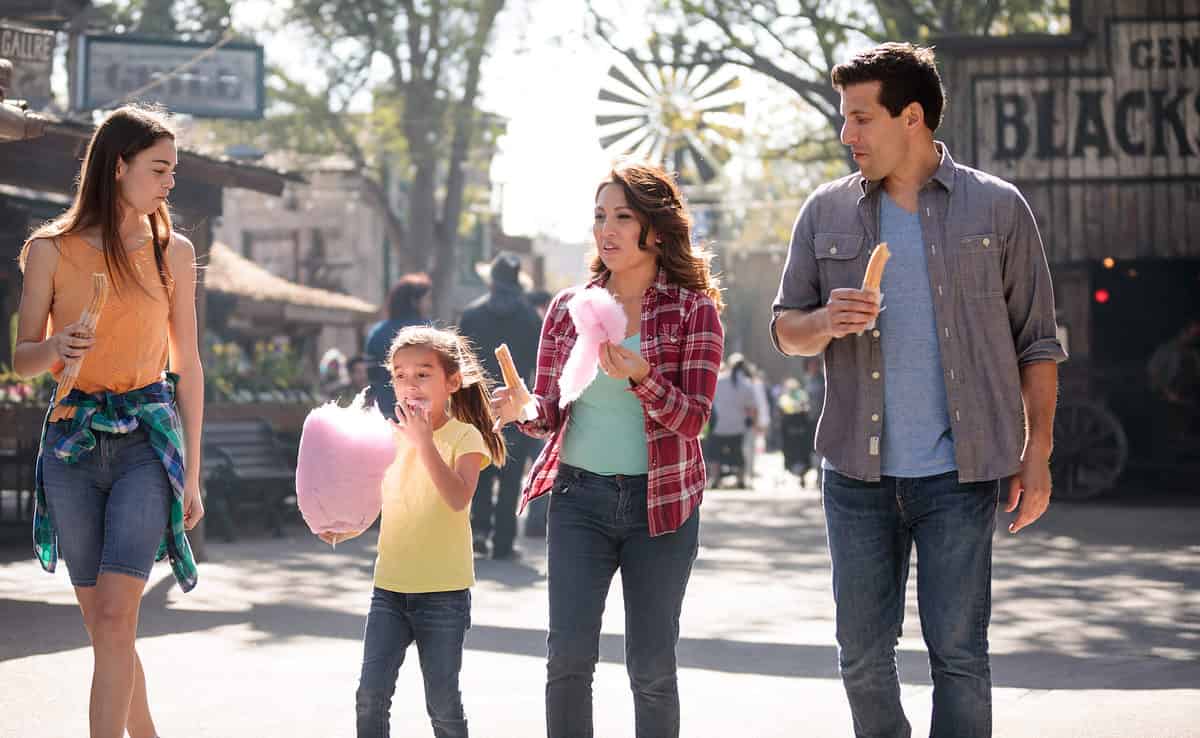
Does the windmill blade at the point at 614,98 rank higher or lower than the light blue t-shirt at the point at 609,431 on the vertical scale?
higher

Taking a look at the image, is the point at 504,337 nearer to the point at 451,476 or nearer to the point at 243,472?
the point at 243,472

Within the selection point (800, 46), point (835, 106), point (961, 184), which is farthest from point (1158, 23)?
point (961, 184)

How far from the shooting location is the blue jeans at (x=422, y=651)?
459cm

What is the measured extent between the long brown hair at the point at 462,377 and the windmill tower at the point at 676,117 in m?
19.3

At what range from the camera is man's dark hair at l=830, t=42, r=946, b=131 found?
427cm

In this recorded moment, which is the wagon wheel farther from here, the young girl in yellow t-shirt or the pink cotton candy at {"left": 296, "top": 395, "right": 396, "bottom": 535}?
the pink cotton candy at {"left": 296, "top": 395, "right": 396, "bottom": 535}

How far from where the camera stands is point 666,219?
15.2ft

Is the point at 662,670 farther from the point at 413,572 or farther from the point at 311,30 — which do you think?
the point at 311,30

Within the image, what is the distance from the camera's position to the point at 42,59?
13.6 meters

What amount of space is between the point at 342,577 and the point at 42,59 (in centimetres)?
562

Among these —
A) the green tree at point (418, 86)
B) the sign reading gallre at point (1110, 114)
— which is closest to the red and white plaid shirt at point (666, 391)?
the sign reading gallre at point (1110, 114)

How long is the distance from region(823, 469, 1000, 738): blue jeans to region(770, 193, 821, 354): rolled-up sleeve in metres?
0.46

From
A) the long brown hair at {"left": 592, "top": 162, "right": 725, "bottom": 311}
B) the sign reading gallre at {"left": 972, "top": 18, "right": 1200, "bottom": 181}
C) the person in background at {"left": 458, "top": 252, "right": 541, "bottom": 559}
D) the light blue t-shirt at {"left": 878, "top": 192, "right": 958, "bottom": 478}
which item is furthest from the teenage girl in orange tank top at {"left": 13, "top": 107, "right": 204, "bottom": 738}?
the sign reading gallre at {"left": 972, "top": 18, "right": 1200, "bottom": 181}

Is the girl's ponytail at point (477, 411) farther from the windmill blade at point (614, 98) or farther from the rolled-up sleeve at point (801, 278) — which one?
the windmill blade at point (614, 98)
